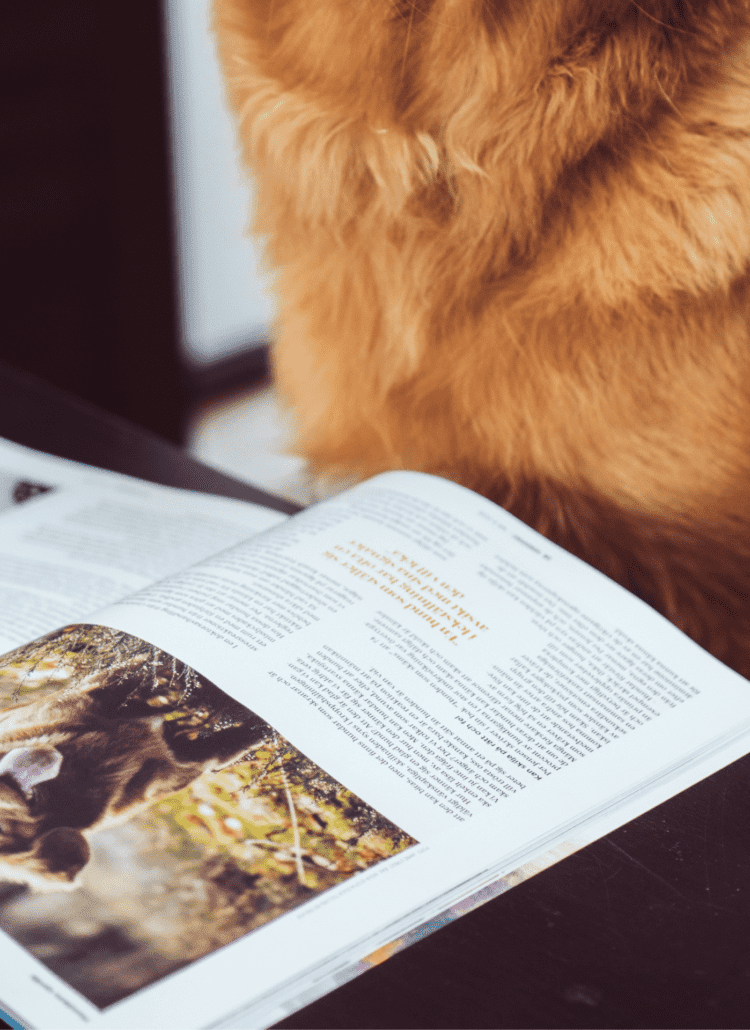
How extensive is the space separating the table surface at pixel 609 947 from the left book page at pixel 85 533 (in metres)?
0.24

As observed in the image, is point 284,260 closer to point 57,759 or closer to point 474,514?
point 474,514

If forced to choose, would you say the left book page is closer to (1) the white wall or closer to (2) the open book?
(2) the open book

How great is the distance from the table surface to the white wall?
1.18 meters

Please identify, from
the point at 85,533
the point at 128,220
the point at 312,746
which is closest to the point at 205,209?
the point at 128,220

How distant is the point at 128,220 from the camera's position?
4.80 ft

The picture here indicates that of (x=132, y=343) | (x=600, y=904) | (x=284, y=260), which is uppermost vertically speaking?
(x=284, y=260)

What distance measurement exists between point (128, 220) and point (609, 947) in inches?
51.1

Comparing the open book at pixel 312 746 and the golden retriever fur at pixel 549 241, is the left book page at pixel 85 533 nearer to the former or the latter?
the open book at pixel 312 746

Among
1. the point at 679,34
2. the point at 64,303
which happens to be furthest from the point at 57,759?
the point at 64,303

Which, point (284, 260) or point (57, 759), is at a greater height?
point (284, 260)

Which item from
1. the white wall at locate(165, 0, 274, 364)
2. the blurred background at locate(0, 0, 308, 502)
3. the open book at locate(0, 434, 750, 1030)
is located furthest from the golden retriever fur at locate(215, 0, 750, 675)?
the white wall at locate(165, 0, 274, 364)

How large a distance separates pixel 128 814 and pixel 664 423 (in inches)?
10.9

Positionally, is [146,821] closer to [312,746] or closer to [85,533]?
[312,746]

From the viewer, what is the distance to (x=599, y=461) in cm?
50
